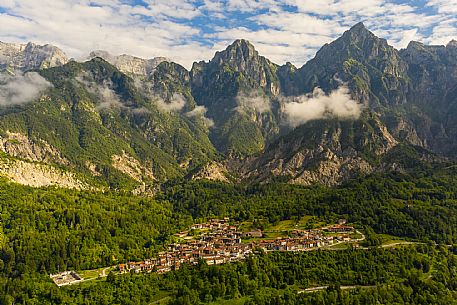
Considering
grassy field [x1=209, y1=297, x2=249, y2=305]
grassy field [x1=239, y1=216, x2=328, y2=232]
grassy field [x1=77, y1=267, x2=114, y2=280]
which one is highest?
grassy field [x1=209, y1=297, x2=249, y2=305]

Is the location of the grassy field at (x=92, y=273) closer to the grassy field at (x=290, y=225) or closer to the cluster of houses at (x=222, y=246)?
the cluster of houses at (x=222, y=246)

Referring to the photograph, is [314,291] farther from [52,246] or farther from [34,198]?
[34,198]

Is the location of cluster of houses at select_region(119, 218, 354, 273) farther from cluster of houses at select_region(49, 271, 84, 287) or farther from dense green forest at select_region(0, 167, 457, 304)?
cluster of houses at select_region(49, 271, 84, 287)

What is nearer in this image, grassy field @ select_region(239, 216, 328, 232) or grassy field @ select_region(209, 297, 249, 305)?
grassy field @ select_region(209, 297, 249, 305)

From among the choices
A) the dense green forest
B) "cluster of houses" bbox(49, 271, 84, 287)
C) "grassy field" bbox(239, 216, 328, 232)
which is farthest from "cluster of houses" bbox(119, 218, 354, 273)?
"cluster of houses" bbox(49, 271, 84, 287)

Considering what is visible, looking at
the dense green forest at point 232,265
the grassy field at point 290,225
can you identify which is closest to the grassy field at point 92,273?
the dense green forest at point 232,265

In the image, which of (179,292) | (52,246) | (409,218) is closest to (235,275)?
(179,292)

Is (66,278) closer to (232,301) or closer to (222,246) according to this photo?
(222,246)
